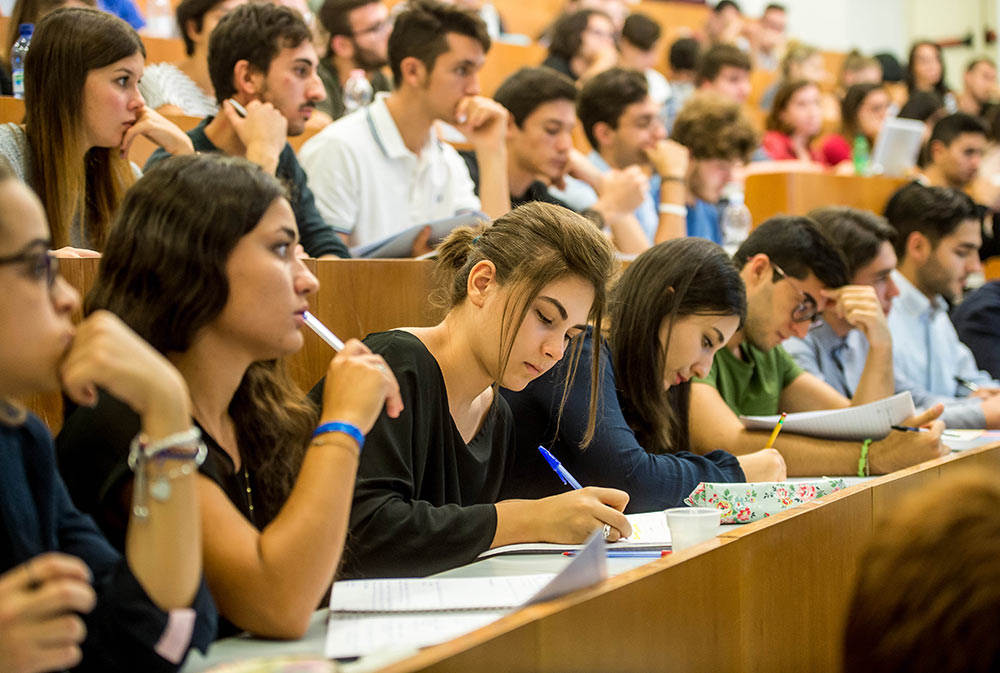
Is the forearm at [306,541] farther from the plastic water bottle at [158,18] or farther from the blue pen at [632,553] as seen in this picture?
the plastic water bottle at [158,18]

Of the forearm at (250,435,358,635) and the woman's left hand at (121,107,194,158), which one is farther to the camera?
the woman's left hand at (121,107,194,158)

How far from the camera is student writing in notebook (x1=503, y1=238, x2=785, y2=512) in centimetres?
195

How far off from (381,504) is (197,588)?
47cm

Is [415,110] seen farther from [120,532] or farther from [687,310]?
[120,532]

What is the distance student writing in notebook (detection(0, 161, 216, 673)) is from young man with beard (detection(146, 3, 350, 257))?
5.19ft

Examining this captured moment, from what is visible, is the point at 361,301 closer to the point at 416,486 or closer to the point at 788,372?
the point at 416,486

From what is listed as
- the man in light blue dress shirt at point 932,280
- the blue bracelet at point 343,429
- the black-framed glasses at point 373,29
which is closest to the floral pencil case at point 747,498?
the blue bracelet at point 343,429

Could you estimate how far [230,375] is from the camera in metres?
1.30

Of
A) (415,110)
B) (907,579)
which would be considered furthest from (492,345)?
(415,110)

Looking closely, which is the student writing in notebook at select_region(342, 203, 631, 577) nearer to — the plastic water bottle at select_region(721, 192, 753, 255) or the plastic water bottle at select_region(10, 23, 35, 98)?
the plastic water bottle at select_region(10, 23, 35, 98)

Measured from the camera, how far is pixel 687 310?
2158mm

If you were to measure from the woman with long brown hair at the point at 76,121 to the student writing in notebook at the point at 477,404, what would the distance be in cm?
72

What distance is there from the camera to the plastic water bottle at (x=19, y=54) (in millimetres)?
2805

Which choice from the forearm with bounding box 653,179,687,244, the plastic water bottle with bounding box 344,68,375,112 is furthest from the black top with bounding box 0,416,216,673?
the plastic water bottle with bounding box 344,68,375,112
